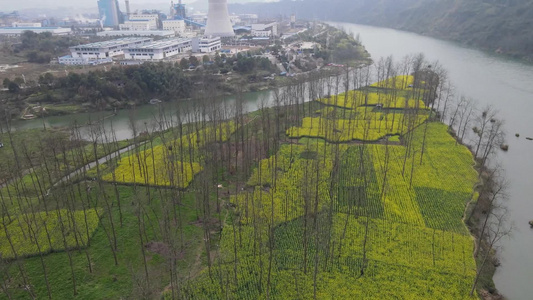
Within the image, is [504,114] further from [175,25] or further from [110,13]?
[110,13]

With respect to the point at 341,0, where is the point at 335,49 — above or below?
below

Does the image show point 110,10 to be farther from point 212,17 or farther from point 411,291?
point 411,291

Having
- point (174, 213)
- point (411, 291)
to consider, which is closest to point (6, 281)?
point (174, 213)

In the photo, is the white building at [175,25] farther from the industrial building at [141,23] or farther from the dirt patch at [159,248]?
the dirt patch at [159,248]

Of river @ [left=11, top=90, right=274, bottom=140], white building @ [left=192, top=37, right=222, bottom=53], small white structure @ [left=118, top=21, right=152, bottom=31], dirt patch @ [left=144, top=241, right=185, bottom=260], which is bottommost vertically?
river @ [left=11, top=90, right=274, bottom=140]

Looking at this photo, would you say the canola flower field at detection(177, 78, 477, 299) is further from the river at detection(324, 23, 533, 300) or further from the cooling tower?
the cooling tower

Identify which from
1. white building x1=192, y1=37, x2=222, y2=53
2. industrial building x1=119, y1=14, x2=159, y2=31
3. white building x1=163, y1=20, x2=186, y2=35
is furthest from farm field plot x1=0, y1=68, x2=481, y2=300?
industrial building x1=119, y1=14, x2=159, y2=31
